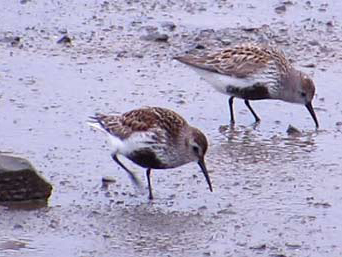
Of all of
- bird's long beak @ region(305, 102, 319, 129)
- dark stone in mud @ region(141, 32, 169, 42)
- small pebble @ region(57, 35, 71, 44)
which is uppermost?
bird's long beak @ region(305, 102, 319, 129)

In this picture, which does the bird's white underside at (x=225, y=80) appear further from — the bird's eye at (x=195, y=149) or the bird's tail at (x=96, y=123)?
the bird's eye at (x=195, y=149)

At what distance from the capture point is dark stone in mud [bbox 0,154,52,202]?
30.1 feet

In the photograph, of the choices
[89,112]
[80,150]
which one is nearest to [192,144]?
[80,150]

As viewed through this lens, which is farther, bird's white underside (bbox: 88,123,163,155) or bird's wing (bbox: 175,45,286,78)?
bird's wing (bbox: 175,45,286,78)

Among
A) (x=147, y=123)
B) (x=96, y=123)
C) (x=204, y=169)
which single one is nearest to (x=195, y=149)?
(x=204, y=169)

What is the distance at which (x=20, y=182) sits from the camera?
30.2 feet

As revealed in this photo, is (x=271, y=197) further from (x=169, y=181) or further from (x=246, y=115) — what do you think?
(x=246, y=115)

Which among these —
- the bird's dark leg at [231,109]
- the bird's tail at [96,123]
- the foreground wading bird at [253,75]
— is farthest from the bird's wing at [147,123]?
the foreground wading bird at [253,75]

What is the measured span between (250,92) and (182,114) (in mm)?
730

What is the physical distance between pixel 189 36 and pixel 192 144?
444 cm

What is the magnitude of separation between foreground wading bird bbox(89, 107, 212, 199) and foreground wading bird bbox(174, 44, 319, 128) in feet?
7.13

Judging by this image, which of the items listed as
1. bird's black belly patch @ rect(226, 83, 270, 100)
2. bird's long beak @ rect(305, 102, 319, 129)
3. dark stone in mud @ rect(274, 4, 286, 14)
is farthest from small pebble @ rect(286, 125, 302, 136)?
dark stone in mud @ rect(274, 4, 286, 14)

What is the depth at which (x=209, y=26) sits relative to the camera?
1427cm

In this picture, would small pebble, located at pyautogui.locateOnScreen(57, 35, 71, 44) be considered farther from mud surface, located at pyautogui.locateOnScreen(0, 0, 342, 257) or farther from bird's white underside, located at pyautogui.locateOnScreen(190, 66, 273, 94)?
A: bird's white underside, located at pyautogui.locateOnScreen(190, 66, 273, 94)
